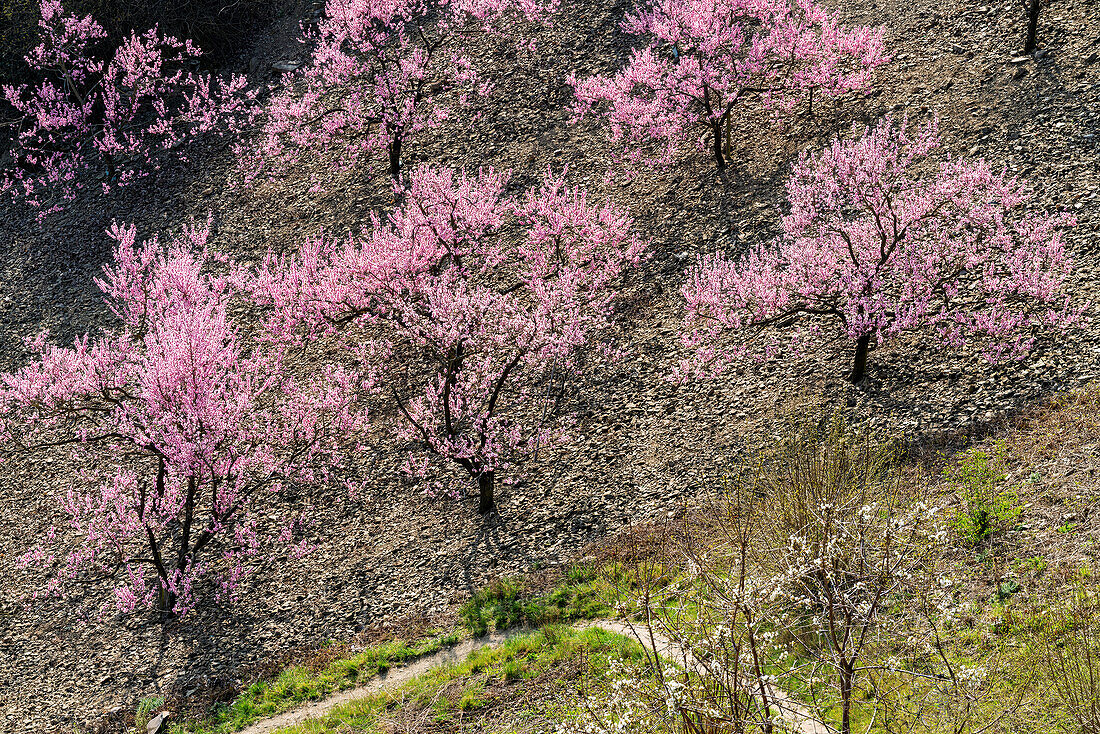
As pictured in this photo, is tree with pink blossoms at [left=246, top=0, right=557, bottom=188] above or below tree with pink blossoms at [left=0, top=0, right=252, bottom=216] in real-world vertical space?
below

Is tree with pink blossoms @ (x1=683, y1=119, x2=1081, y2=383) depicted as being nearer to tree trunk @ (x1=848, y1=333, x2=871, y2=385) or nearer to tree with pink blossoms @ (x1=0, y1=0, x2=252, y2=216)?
tree trunk @ (x1=848, y1=333, x2=871, y2=385)

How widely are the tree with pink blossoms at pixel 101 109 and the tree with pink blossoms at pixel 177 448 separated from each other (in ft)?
38.7

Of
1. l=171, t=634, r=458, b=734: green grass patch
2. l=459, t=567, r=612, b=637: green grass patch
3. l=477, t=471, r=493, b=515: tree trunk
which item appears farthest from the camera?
l=477, t=471, r=493, b=515: tree trunk

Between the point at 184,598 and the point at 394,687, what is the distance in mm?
6245

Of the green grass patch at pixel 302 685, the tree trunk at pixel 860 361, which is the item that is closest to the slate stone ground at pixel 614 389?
the tree trunk at pixel 860 361

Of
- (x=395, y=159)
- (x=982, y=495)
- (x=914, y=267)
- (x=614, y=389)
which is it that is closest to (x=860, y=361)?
(x=914, y=267)

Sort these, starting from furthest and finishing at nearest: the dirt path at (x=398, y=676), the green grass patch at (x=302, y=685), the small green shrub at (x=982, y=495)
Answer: the green grass patch at (x=302, y=685) < the dirt path at (x=398, y=676) < the small green shrub at (x=982, y=495)

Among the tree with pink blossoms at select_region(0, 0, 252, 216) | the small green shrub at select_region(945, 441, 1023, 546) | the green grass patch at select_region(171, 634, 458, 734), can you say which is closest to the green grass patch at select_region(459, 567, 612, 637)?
the green grass patch at select_region(171, 634, 458, 734)

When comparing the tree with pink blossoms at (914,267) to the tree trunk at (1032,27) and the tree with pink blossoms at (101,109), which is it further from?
the tree with pink blossoms at (101,109)

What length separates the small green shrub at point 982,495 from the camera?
12.8m

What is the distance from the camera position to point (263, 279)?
834 inches

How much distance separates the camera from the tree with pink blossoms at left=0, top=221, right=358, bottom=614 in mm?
16938

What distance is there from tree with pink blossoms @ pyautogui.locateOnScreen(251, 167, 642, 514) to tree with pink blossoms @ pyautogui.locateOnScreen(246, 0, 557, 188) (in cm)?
557

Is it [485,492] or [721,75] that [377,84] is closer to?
A: [721,75]
